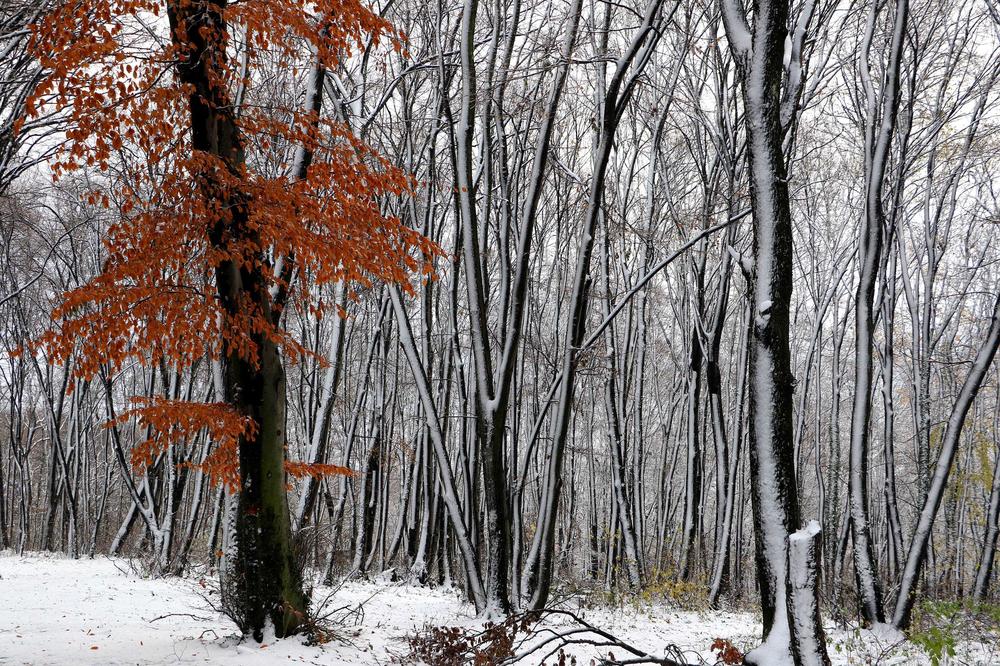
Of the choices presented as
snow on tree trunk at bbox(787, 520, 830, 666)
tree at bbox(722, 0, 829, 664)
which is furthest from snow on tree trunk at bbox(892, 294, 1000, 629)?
snow on tree trunk at bbox(787, 520, 830, 666)

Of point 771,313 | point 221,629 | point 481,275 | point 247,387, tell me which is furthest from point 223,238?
point 771,313

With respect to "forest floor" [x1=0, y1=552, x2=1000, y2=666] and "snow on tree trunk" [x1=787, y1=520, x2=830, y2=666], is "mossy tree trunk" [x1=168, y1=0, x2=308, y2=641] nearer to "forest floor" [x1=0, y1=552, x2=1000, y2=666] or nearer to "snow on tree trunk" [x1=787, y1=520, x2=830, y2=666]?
"forest floor" [x1=0, y1=552, x2=1000, y2=666]

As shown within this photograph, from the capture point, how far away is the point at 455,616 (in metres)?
8.77

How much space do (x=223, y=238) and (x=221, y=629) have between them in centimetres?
412

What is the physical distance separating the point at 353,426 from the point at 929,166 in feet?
42.2

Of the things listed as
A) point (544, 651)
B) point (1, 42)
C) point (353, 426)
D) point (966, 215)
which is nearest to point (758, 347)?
point (544, 651)

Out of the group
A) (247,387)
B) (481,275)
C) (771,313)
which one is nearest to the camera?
(771,313)

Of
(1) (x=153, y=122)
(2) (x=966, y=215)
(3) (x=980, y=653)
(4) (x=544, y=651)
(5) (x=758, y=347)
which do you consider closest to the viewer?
(5) (x=758, y=347)

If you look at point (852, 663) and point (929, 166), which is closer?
point (852, 663)

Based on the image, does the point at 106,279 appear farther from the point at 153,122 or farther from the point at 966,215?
the point at 966,215

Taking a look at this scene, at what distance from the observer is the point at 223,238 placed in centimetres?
589

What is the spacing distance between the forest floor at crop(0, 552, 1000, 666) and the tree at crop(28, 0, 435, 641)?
538mm

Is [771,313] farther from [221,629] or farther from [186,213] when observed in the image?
[221,629]

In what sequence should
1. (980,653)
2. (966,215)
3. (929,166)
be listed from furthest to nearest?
(966,215), (929,166), (980,653)
